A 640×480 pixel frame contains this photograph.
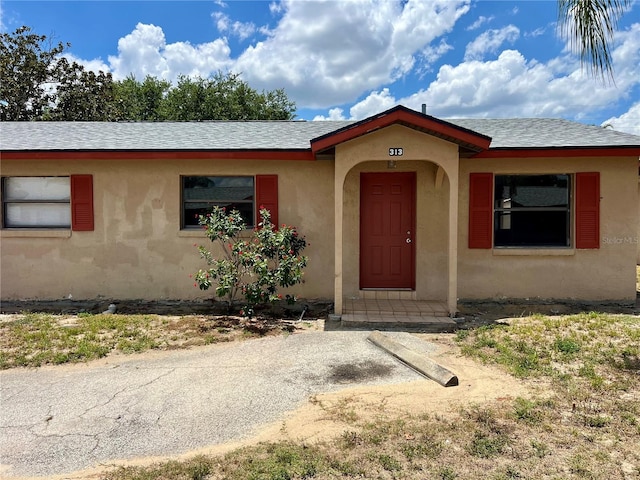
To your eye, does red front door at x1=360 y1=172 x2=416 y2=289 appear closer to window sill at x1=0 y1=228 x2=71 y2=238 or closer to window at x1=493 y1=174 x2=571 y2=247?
window at x1=493 y1=174 x2=571 y2=247

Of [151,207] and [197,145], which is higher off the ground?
[197,145]

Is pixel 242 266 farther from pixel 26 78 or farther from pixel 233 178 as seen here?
pixel 26 78

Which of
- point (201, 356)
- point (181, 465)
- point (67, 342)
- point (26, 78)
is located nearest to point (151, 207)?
point (67, 342)

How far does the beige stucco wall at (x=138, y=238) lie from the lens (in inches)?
306

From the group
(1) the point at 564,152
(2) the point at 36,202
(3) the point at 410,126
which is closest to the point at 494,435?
(3) the point at 410,126

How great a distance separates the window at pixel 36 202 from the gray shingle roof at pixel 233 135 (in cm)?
72

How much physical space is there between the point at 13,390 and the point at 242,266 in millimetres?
3710

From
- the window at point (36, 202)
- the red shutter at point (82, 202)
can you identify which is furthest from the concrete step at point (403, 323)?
the window at point (36, 202)

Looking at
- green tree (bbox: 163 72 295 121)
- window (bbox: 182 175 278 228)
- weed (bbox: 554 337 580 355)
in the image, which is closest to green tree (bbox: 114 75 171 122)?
green tree (bbox: 163 72 295 121)

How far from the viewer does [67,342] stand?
562 centimetres

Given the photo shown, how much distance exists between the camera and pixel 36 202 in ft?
26.5

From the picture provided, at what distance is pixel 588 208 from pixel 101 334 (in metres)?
8.25

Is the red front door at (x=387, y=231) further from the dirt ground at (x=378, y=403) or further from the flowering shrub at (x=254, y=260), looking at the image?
the dirt ground at (x=378, y=403)

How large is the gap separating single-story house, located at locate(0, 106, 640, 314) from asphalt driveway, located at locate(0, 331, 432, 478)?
251 cm
